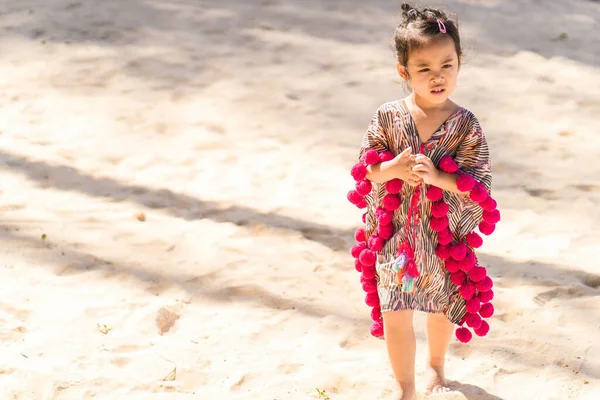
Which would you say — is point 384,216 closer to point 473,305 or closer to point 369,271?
point 369,271

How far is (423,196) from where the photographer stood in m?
3.16

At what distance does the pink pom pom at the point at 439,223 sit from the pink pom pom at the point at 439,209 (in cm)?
2

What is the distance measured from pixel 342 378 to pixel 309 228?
1.54m

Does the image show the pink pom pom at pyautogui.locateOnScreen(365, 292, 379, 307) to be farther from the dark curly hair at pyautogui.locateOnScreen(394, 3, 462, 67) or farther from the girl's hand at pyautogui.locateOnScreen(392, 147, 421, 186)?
the dark curly hair at pyautogui.locateOnScreen(394, 3, 462, 67)

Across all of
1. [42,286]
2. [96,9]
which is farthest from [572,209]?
[96,9]

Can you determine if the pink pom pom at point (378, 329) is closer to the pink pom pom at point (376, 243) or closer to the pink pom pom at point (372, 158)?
the pink pom pom at point (376, 243)

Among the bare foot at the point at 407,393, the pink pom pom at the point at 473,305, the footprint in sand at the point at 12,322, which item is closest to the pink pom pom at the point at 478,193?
the pink pom pom at the point at 473,305

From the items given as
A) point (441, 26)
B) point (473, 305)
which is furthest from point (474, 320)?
point (441, 26)

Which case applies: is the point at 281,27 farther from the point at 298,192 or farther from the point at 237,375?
Answer: the point at 237,375

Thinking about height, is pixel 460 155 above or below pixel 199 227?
above

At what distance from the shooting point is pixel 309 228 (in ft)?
16.8

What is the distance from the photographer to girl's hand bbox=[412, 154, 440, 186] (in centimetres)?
298

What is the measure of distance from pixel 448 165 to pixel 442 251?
34 centimetres

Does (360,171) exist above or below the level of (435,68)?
below
